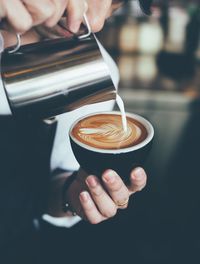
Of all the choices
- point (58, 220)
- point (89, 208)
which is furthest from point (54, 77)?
point (58, 220)

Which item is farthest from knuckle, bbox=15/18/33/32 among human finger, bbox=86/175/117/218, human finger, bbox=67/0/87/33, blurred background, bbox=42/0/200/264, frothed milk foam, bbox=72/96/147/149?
blurred background, bbox=42/0/200/264

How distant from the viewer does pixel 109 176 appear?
31.7 inches

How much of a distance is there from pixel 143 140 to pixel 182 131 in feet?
5.02

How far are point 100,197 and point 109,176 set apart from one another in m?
0.14

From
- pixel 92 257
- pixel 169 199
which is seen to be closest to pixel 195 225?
pixel 169 199

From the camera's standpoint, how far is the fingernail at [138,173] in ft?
2.77

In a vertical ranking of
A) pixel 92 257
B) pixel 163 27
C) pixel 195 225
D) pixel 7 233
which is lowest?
pixel 195 225

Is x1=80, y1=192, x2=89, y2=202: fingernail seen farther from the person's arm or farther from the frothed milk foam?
the frothed milk foam

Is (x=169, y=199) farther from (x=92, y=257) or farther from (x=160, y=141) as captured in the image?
(x=92, y=257)

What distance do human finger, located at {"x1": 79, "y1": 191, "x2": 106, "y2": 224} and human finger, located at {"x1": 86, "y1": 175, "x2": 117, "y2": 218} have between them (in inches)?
0.5

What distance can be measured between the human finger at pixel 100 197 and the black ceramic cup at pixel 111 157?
0.10 ft

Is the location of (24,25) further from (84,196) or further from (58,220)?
(58,220)

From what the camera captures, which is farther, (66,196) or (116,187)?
(66,196)

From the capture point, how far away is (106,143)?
33.1 inches
